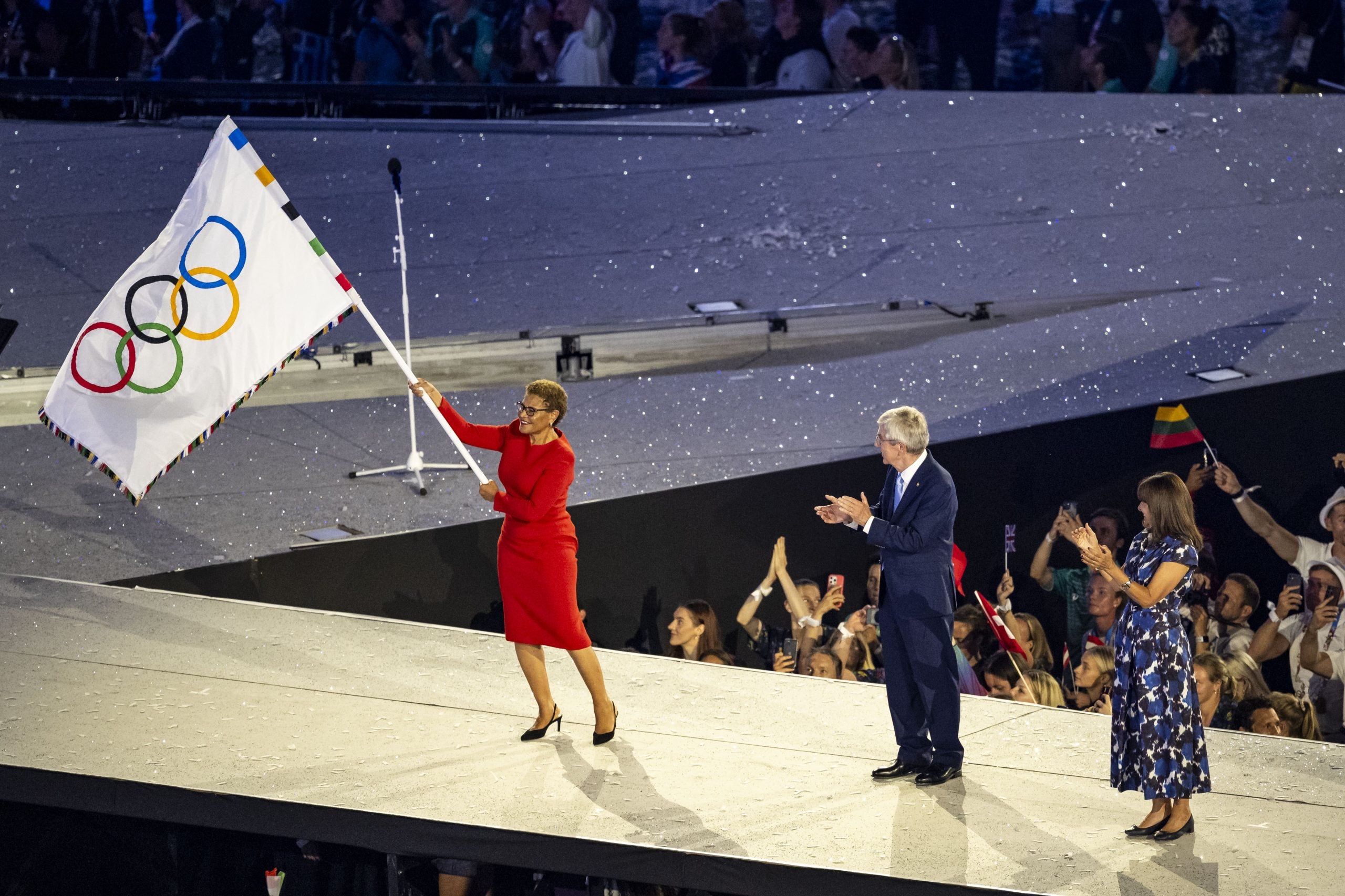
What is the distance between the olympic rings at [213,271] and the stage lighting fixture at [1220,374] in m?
4.17

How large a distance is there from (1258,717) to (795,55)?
771cm

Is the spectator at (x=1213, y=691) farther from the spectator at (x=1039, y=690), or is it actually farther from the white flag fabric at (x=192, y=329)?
the white flag fabric at (x=192, y=329)

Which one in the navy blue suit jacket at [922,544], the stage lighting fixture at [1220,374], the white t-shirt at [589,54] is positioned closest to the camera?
the navy blue suit jacket at [922,544]

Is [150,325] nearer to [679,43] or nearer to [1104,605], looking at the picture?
[1104,605]

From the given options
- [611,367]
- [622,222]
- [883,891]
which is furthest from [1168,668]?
[622,222]

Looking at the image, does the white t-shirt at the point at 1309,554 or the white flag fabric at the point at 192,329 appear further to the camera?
the white t-shirt at the point at 1309,554

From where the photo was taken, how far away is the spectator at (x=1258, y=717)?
16.6 ft

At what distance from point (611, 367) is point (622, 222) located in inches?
75.7

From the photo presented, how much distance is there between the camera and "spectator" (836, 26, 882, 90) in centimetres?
1152

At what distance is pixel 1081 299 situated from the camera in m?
8.60

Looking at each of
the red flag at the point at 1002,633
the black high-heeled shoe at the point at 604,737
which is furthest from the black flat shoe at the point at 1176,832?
the black high-heeled shoe at the point at 604,737

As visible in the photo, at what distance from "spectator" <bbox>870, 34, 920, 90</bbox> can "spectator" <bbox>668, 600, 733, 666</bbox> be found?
6938 millimetres

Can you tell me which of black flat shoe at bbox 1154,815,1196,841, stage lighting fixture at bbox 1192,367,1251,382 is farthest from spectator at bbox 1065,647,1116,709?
stage lighting fixture at bbox 1192,367,1251,382

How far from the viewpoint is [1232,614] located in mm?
5883
